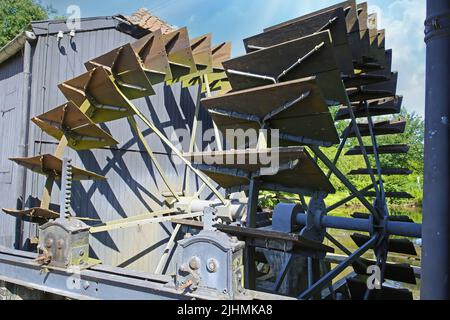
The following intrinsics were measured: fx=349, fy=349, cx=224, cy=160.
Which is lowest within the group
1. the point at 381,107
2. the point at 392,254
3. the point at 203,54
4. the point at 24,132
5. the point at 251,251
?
the point at 392,254

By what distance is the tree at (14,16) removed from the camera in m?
17.8

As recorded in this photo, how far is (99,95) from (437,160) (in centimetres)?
509

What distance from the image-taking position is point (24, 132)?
558cm

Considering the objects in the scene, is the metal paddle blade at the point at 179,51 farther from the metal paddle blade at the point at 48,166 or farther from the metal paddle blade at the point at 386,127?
the metal paddle blade at the point at 386,127

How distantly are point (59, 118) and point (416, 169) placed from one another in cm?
2888

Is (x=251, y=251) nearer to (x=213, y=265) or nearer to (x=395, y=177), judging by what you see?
(x=213, y=265)

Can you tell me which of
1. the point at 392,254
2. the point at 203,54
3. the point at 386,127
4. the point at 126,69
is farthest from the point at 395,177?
the point at 126,69

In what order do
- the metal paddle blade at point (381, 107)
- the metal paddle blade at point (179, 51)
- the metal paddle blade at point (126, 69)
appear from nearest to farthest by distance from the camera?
the metal paddle blade at point (126, 69) < the metal paddle blade at point (179, 51) < the metal paddle blade at point (381, 107)

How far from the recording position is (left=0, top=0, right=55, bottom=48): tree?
17822mm

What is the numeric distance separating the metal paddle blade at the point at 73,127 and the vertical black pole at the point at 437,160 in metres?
4.44

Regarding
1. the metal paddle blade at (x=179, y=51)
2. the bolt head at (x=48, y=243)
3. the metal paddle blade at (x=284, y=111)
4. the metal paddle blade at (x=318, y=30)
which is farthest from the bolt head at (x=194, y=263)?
the metal paddle blade at (x=179, y=51)
